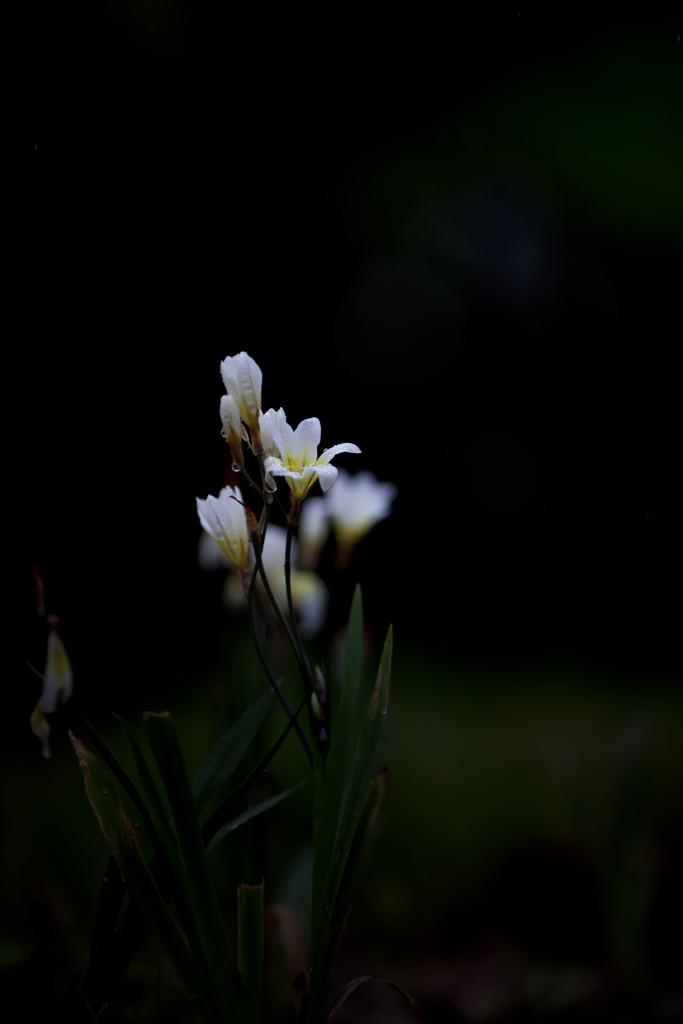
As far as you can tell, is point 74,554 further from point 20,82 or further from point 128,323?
point 20,82

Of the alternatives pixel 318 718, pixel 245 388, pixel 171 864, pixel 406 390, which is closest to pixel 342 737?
pixel 318 718

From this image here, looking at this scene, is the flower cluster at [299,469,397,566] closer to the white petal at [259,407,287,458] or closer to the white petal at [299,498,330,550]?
the white petal at [299,498,330,550]

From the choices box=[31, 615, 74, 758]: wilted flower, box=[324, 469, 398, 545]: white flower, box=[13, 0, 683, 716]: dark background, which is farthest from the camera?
box=[13, 0, 683, 716]: dark background

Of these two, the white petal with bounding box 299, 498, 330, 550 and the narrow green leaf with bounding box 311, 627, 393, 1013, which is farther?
the white petal with bounding box 299, 498, 330, 550

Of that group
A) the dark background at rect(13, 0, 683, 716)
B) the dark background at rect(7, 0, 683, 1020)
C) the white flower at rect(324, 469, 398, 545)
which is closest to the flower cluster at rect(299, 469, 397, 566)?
the white flower at rect(324, 469, 398, 545)

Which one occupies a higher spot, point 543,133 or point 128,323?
point 543,133

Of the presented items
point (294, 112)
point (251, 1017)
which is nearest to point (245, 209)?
point (294, 112)

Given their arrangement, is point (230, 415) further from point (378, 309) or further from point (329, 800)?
point (378, 309)
